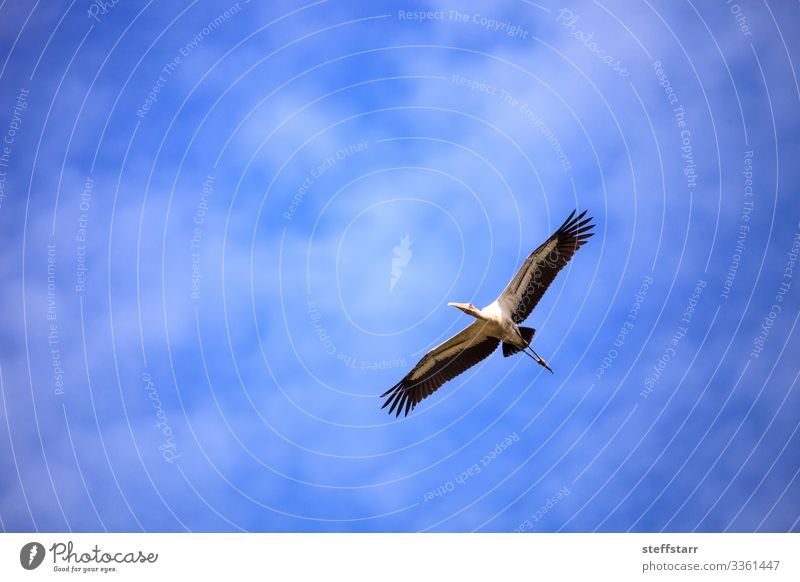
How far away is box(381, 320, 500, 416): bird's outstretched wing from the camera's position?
29.7m

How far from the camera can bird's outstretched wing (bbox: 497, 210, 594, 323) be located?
1082 inches

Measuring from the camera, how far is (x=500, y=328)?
28359mm
